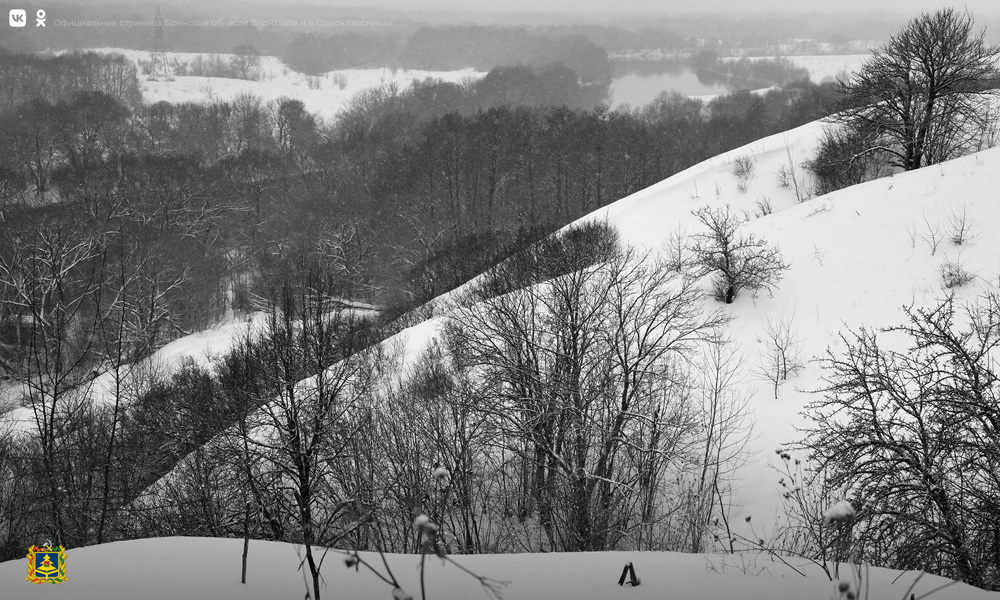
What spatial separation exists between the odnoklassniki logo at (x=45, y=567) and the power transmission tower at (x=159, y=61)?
328 ft

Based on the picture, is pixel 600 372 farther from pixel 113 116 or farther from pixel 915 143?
pixel 113 116

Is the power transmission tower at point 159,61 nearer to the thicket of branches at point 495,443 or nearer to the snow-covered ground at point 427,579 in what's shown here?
the thicket of branches at point 495,443

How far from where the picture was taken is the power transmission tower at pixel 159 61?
86.8 m

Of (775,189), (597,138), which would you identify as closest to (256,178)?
(597,138)

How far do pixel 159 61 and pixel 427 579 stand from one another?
113 m

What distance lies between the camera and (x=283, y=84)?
95.3 metres

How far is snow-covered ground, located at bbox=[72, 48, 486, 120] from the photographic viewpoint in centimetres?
8275

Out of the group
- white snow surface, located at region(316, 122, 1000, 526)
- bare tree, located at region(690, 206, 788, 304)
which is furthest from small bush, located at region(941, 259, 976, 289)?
bare tree, located at region(690, 206, 788, 304)

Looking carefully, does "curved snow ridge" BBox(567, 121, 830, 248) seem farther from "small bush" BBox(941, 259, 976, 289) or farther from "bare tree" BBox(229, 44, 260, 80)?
"bare tree" BBox(229, 44, 260, 80)

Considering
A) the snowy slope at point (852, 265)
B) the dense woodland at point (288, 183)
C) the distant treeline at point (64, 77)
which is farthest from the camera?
the distant treeline at point (64, 77)

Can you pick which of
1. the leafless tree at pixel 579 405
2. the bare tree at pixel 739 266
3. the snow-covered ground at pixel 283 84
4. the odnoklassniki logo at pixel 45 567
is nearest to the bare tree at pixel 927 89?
the bare tree at pixel 739 266

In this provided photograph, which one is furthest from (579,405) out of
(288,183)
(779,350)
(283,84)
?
(283,84)

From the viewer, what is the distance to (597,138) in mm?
58562

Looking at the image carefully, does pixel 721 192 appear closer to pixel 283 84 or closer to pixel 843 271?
pixel 843 271
